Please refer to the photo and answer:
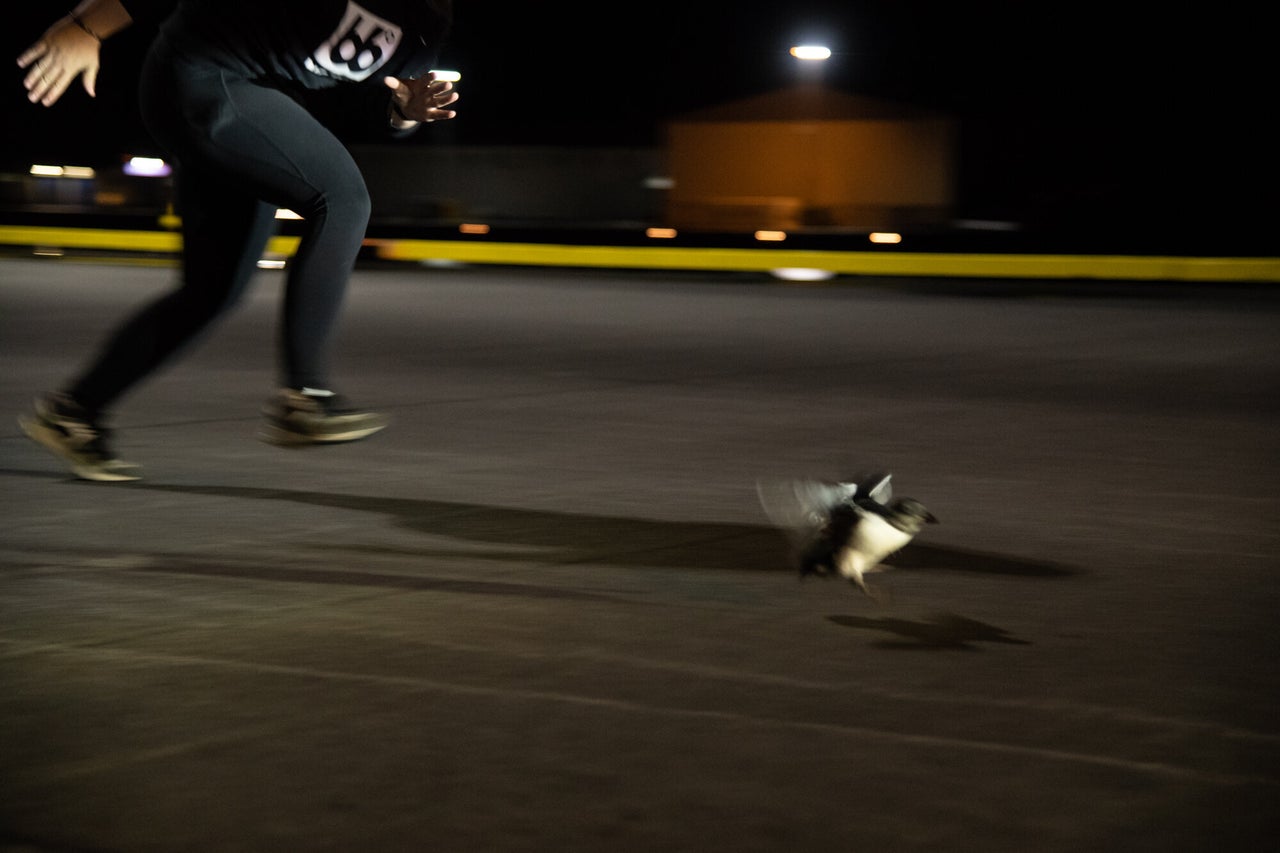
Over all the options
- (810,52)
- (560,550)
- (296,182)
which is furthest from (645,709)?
(810,52)

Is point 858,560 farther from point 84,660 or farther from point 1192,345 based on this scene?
point 1192,345

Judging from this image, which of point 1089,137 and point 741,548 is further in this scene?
point 1089,137

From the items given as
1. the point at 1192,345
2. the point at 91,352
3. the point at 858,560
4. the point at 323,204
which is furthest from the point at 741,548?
the point at 1192,345

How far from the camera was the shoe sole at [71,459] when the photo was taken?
5859 millimetres

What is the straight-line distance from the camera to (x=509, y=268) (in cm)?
2303

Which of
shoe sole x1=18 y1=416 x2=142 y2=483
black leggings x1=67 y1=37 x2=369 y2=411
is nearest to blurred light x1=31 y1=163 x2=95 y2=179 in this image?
shoe sole x1=18 y1=416 x2=142 y2=483

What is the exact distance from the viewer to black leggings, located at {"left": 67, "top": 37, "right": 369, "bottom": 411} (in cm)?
550

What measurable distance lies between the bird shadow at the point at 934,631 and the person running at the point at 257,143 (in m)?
2.07

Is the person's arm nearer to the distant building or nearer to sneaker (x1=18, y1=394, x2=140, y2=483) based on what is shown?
sneaker (x1=18, y1=394, x2=140, y2=483)

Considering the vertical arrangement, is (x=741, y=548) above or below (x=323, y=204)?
below

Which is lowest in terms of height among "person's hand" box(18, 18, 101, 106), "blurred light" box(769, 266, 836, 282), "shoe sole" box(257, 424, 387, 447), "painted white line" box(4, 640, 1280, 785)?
"painted white line" box(4, 640, 1280, 785)

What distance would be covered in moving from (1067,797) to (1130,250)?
1990cm

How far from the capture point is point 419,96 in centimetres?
576

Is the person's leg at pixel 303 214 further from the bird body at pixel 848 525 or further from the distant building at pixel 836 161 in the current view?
the distant building at pixel 836 161
